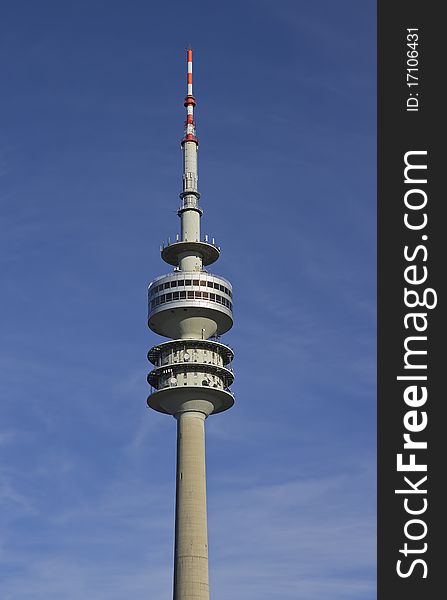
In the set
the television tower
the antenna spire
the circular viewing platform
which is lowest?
the television tower

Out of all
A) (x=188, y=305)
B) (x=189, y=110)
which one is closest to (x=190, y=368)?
(x=188, y=305)

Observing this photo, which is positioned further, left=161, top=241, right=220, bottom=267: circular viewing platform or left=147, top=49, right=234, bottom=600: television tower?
left=161, top=241, right=220, bottom=267: circular viewing platform

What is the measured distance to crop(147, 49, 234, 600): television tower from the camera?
476 ft

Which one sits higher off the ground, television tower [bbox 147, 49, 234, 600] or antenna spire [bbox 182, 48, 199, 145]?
antenna spire [bbox 182, 48, 199, 145]

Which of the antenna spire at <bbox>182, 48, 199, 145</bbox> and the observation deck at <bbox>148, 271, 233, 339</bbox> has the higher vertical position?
the antenna spire at <bbox>182, 48, 199, 145</bbox>

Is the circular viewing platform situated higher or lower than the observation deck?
higher

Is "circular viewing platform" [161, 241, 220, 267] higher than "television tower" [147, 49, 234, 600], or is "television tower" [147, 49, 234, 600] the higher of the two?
"circular viewing platform" [161, 241, 220, 267]

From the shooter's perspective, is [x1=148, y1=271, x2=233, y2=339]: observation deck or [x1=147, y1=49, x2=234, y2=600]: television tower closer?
[x1=147, y1=49, x2=234, y2=600]: television tower

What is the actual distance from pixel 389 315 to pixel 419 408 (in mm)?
5423

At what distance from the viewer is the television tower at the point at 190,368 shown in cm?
14512

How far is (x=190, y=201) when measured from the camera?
16688 cm

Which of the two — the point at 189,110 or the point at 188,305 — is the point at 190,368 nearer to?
the point at 188,305

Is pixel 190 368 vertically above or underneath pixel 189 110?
underneath

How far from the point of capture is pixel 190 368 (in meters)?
151
